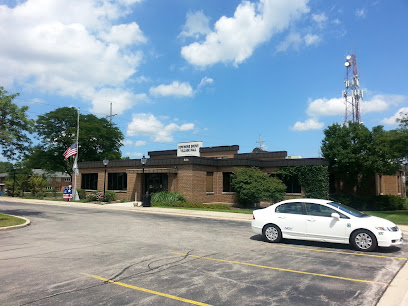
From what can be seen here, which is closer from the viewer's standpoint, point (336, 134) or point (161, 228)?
point (161, 228)

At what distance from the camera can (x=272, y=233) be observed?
10.1 m

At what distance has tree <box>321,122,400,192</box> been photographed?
25.9 meters

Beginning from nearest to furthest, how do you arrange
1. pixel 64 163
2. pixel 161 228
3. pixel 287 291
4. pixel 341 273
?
pixel 287 291
pixel 341 273
pixel 161 228
pixel 64 163

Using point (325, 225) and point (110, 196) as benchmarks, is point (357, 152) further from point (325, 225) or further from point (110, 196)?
point (110, 196)

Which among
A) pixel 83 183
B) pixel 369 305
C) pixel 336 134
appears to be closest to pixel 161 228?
pixel 369 305

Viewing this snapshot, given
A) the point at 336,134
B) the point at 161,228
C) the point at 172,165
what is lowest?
the point at 161,228

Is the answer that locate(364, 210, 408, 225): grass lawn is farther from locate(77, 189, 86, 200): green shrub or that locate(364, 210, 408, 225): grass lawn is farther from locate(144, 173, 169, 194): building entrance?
locate(77, 189, 86, 200): green shrub

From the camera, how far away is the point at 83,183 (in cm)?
3659

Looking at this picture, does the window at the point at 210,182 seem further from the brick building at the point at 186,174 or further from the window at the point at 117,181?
the window at the point at 117,181

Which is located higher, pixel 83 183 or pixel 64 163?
pixel 64 163

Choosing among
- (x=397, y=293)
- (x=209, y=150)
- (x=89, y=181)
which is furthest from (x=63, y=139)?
(x=397, y=293)

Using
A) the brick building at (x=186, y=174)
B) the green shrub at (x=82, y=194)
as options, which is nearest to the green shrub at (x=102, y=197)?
the brick building at (x=186, y=174)

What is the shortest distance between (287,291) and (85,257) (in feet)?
16.9

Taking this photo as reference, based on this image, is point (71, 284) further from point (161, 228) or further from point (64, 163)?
point (64, 163)
